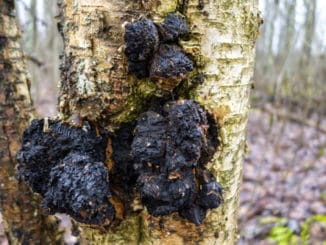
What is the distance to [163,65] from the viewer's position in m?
0.78

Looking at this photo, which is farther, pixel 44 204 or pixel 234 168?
pixel 234 168

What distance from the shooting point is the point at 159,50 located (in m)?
0.80

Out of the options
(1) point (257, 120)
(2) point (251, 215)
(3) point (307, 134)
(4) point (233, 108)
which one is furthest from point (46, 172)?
(1) point (257, 120)

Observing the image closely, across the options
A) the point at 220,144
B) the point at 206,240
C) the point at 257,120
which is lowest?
the point at 257,120

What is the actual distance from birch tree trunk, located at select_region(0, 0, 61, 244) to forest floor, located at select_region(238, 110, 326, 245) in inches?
91.4

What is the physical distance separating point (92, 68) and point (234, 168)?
0.46m

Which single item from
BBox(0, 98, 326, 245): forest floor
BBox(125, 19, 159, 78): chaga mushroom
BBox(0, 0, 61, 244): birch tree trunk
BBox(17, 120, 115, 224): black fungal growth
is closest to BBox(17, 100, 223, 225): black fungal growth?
BBox(17, 120, 115, 224): black fungal growth

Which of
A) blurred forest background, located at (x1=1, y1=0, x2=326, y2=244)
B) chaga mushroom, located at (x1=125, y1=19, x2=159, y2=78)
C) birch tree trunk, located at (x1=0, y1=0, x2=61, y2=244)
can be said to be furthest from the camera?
blurred forest background, located at (x1=1, y1=0, x2=326, y2=244)

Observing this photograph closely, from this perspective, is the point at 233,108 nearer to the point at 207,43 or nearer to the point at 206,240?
the point at 207,43

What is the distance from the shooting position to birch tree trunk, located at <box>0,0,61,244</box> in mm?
1130

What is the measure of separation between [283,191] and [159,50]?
12.2 ft

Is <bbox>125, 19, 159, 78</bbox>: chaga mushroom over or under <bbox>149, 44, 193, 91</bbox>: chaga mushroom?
over

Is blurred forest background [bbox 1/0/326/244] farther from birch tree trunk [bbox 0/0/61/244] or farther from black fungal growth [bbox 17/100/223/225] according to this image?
black fungal growth [bbox 17/100/223/225]

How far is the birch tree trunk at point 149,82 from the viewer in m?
0.81
